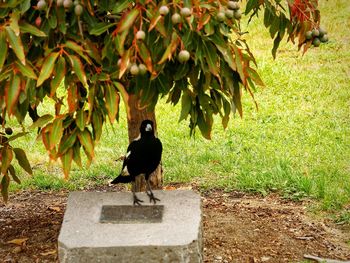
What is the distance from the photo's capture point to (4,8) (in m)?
3.21

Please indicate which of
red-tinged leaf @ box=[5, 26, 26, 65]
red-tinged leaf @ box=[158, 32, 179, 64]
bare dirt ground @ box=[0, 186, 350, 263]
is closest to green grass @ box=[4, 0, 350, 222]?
bare dirt ground @ box=[0, 186, 350, 263]

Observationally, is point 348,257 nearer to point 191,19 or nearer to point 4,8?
point 191,19

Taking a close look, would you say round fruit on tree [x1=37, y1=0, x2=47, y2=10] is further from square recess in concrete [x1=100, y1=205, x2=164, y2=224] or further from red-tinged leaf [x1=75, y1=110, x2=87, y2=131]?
square recess in concrete [x1=100, y1=205, x2=164, y2=224]

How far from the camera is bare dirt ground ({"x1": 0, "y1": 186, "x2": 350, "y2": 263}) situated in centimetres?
486

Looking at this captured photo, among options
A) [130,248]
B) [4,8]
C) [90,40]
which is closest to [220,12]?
[90,40]

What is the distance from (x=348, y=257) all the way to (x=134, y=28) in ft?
8.55

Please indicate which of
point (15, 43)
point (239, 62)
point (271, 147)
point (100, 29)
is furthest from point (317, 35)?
point (271, 147)

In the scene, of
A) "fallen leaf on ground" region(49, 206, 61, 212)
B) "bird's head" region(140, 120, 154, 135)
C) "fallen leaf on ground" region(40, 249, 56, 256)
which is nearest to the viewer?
"bird's head" region(140, 120, 154, 135)

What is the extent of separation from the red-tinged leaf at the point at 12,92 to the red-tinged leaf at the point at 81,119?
30cm

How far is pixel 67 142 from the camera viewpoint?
10.5 feet

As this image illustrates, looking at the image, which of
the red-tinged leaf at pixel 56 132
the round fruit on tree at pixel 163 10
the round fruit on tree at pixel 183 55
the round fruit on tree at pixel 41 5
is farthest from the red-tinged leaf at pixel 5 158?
the round fruit on tree at pixel 163 10

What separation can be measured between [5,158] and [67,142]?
69 centimetres

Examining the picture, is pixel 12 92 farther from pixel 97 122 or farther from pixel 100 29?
pixel 100 29

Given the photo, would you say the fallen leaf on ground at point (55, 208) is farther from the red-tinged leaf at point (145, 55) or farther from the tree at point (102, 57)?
the red-tinged leaf at point (145, 55)
